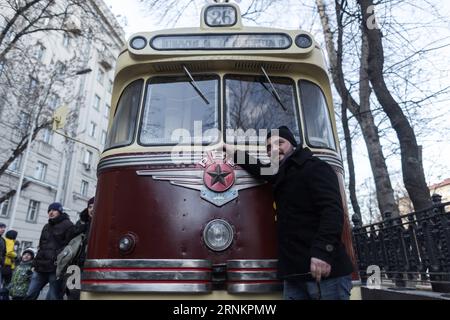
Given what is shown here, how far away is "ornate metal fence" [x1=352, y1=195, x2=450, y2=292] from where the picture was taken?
4.83 metres

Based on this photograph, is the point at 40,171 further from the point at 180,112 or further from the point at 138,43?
the point at 180,112

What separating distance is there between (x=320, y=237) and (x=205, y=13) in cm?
297

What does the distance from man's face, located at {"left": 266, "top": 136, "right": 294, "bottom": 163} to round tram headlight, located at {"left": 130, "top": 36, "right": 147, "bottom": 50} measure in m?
1.70

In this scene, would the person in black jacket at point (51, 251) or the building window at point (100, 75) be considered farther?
the building window at point (100, 75)

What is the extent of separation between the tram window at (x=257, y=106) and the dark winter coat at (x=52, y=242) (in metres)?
3.38

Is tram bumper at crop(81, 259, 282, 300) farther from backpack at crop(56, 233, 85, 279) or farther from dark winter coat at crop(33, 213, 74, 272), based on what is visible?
dark winter coat at crop(33, 213, 74, 272)

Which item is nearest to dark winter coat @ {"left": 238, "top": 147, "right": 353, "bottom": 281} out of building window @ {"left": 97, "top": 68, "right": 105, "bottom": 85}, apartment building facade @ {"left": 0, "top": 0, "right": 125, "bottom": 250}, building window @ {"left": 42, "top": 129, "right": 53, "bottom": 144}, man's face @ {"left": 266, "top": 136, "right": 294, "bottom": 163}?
man's face @ {"left": 266, "top": 136, "right": 294, "bottom": 163}

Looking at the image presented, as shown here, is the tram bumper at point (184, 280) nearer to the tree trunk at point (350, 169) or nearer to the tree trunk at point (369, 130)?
the tree trunk at point (369, 130)

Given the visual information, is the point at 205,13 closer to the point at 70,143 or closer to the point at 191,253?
the point at 191,253

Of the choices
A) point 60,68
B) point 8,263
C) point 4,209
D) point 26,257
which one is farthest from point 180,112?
point 4,209

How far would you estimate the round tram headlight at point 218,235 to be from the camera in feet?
11.0

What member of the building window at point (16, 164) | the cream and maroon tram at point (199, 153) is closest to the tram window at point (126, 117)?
the cream and maroon tram at point (199, 153)

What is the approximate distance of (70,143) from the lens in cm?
2259

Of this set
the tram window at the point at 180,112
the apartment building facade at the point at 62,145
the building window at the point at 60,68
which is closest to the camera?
the tram window at the point at 180,112
